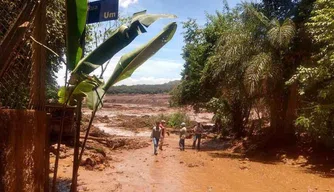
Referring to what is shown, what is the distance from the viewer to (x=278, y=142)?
15391 mm

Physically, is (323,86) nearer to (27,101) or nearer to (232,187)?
(232,187)

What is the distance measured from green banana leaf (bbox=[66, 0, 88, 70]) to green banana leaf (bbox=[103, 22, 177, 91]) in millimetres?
671

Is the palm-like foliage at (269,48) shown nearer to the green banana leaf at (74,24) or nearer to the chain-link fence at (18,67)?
the green banana leaf at (74,24)

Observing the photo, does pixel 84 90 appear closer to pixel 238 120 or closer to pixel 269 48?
pixel 269 48

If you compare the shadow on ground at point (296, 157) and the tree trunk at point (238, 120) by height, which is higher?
the tree trunk at point (238, 120)

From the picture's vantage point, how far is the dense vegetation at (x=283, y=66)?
11141 millimetres

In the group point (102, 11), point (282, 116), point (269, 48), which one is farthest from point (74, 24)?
point (282, 116)

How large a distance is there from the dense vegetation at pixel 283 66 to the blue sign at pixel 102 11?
321 inches

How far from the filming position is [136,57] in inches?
186

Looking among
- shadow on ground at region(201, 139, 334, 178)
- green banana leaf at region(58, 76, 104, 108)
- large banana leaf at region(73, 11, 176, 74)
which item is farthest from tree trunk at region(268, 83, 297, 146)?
large banana leaf at region(73, 11, 176, 74)

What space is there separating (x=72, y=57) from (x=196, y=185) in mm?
6566

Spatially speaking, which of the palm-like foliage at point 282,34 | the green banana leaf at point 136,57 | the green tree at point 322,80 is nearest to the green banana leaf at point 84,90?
the green banana leaf at point 136,57

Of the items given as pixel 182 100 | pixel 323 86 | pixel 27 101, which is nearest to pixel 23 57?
pixel 27 101

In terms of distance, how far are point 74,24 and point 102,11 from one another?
0.38 m
